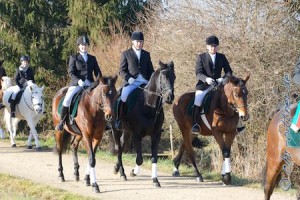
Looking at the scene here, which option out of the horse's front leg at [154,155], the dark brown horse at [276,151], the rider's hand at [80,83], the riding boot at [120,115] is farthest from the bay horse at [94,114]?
the dark brown horse at [276,151]

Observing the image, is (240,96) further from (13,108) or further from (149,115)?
(13,108)

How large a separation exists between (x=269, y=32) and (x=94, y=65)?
197 inches

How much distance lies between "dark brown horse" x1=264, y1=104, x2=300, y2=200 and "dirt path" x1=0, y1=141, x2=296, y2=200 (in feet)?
4.62

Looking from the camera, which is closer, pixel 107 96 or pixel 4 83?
pixel 107 96

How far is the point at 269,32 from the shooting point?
14547 millimetres

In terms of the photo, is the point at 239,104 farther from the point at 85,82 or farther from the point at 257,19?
the point at 257,19

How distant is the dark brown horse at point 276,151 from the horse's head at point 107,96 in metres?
2.99

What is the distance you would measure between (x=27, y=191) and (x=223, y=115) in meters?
4.15

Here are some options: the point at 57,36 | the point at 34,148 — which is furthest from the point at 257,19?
the point at 57,36

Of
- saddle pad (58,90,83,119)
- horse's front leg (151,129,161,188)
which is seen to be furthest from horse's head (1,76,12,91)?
horse's front leg (151,129,161,188)

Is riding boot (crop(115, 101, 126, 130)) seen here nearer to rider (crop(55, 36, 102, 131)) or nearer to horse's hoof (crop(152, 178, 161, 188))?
rider (crop(55, 36, 102, 131))

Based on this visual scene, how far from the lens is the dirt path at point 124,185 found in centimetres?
1028

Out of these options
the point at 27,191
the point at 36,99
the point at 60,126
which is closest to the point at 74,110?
the point at 60,126

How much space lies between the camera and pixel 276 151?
859cm
